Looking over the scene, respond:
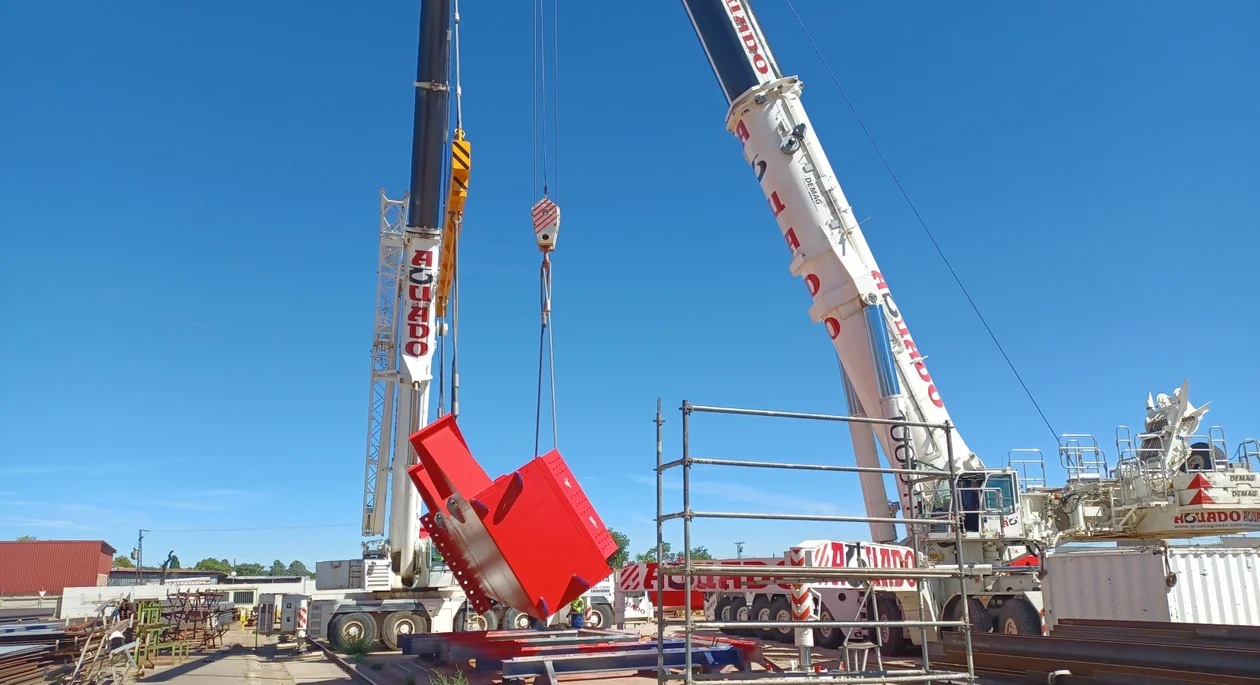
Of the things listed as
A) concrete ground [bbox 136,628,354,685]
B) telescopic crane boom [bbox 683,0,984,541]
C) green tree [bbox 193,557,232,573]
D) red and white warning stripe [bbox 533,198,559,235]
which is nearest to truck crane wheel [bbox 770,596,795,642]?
telescopic crane boom [bbox 683,0,984,541]

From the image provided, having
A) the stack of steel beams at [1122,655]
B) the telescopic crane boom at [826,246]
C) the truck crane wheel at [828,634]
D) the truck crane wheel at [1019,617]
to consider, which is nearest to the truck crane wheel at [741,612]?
the truck crane wheel at [828,634]

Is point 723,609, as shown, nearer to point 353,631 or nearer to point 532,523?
point 353,631

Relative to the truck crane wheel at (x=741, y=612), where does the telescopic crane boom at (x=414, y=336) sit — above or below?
above

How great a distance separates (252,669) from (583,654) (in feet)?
29.0

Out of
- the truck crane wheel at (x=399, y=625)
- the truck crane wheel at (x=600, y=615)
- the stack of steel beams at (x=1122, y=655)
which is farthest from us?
the truck crane wheel at (x=600, y=615)

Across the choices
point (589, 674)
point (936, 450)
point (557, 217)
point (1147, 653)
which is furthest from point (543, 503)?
point (936, 450)

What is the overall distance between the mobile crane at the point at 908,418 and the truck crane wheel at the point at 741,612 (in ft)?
12.9

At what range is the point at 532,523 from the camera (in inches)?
402

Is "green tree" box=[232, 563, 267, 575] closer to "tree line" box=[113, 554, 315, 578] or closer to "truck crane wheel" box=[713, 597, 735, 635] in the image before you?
"tree line" box=[113, 554, 315, 578]

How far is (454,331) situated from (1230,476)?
14326mm

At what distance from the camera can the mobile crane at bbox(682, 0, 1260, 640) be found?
16.2m

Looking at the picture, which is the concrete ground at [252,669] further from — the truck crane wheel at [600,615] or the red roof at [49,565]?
the red roof at [49,565]

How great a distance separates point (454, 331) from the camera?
15.1m

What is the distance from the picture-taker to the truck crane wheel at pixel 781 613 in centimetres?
1791
